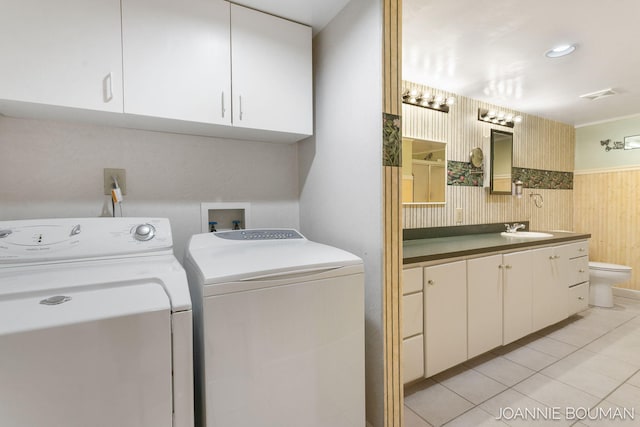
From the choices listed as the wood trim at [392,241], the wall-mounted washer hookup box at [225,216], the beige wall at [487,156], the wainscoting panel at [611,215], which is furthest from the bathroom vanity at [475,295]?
the wainscoting panel at [611,215]

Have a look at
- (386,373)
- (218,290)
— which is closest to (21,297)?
(218,290)

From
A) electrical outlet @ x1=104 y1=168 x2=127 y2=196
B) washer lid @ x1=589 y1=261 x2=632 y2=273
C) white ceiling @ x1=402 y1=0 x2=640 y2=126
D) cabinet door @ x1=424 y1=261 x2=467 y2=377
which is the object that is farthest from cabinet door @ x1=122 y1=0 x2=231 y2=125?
washer lid @ x1=589 y1=261 x2=632 y2=273

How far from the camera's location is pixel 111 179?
1508mm

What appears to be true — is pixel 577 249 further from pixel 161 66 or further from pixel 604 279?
pixel 161 66

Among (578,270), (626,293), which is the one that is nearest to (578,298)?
(578,270)

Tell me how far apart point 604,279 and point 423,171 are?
101 inches

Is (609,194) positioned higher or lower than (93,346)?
higher

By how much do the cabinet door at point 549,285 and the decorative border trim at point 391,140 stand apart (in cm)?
189

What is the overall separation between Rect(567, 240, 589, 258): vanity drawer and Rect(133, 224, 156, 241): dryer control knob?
3.45 meters

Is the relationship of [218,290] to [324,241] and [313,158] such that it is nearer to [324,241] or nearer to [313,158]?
[324,241]

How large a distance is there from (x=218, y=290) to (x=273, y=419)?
1.73 feet

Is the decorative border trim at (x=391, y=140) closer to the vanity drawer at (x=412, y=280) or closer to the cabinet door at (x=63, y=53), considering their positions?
the vanity drawer at (x=412, y=280)

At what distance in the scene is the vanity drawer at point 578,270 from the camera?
2846 millimetres

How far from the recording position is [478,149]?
2.99m
